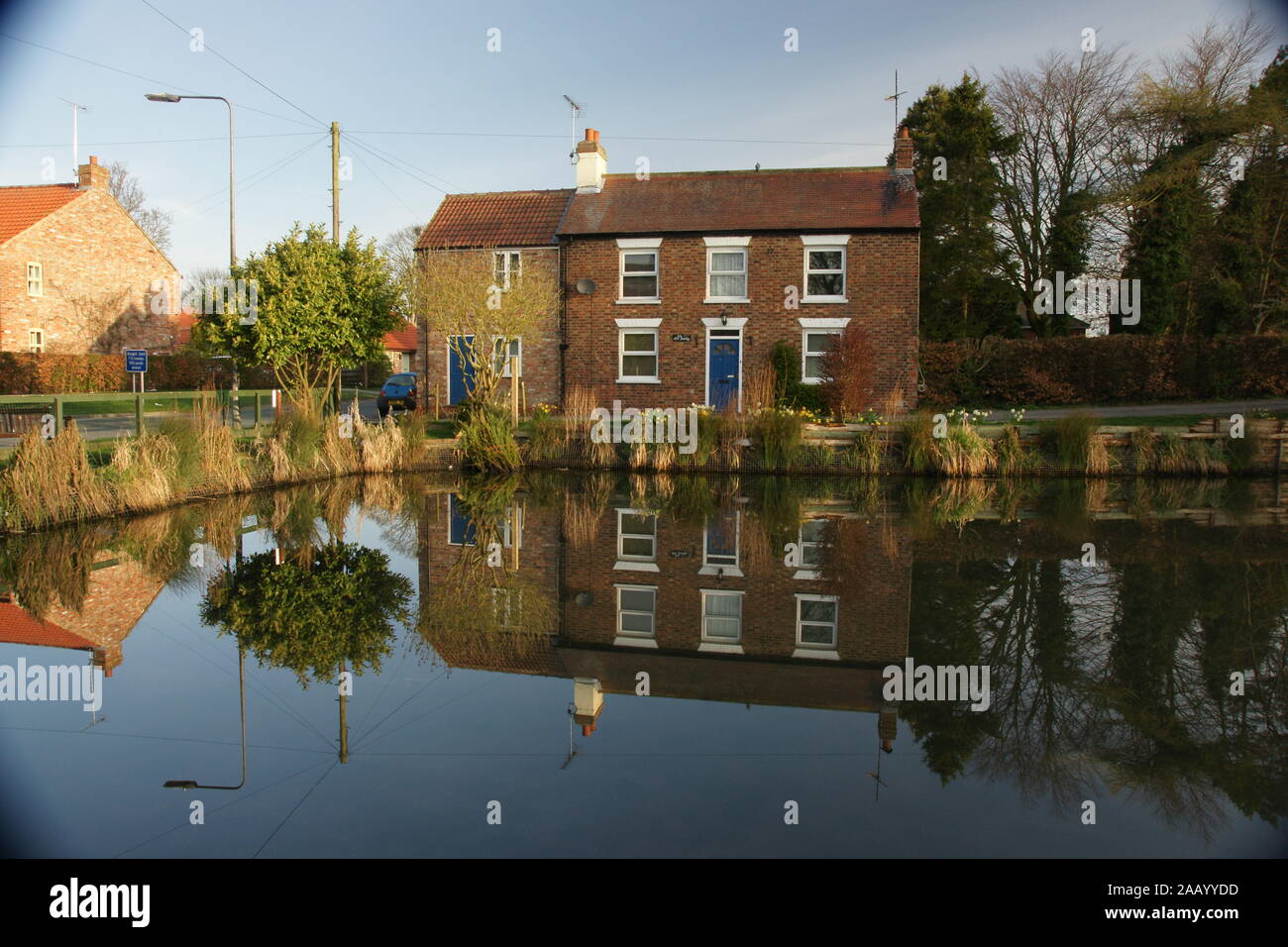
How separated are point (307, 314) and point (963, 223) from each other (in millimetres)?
21826

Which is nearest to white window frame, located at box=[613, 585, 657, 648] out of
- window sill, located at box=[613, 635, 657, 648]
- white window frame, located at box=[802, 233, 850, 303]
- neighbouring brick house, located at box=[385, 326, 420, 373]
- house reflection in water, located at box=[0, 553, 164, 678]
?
window sill, located at box=[613, 635, 657, 648]

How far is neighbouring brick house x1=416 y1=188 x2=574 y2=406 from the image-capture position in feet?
83.8

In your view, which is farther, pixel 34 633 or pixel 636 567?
pixel 636 567

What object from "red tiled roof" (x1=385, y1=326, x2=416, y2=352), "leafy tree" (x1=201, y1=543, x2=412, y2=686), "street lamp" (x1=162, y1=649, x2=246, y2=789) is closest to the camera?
"street lamp" (x1=162, y1=649, x2=246, y2=789)

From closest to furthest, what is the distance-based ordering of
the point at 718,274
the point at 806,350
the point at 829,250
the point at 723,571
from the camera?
the point at 723,571 < the point at 829,250 < the point at 806,350 < the point at 718,274

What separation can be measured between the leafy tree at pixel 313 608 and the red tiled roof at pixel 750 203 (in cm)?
1687

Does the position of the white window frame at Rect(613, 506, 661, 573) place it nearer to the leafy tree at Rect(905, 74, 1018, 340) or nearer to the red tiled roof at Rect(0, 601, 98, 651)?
the red tiled roof at Rect(0, 601, 98, 651)

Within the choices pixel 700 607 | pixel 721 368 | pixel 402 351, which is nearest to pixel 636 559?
pixel 700 607

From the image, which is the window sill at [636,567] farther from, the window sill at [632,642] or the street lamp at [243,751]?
the street lamp at [243,751]

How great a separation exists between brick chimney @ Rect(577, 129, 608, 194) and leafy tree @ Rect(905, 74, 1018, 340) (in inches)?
450

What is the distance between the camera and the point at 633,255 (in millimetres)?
24922

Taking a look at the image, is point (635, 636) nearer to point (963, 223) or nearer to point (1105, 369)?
point (1105, 369)

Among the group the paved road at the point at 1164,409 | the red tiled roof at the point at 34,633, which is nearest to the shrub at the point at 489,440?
the red tiled roof at the point at 34,633
